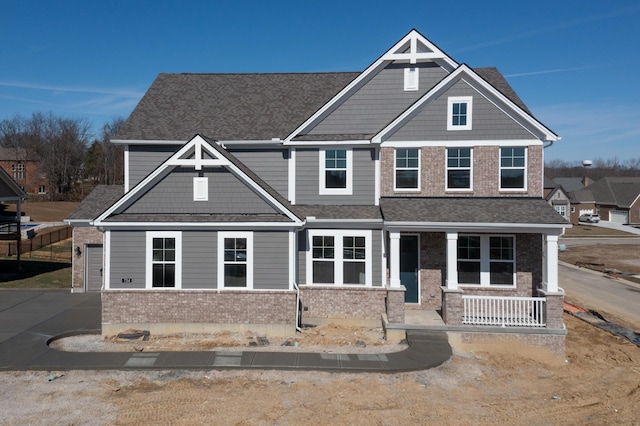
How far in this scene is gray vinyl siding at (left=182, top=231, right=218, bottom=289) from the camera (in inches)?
527

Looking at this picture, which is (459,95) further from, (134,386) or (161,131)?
(134,386)

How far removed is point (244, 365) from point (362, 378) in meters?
2.92

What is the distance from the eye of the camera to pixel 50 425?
25.8 feet

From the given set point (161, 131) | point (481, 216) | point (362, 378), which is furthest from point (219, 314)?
point (481, 216)

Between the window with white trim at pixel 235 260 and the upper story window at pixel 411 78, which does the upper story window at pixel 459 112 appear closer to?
the upper story window at pixel 411 78

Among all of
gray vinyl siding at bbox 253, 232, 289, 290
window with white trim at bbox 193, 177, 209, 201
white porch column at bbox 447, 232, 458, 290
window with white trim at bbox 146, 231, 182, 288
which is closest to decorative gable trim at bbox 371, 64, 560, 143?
white porch column at bbox 447, 232, 458, 290

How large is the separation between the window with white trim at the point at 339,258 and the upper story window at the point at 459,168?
353 centimetres

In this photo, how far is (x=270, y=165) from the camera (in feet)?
51.7

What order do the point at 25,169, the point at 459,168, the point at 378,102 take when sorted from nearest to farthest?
the point at 459,168
the point at 378,102
the point at 25,169

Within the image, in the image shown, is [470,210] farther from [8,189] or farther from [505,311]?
[8,189]

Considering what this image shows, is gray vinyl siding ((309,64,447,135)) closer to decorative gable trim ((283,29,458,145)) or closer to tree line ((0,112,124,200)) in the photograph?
decorative gable trim ((283,29,458,145))

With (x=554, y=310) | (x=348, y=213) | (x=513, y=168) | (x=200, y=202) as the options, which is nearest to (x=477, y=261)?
(x=554, y=310)

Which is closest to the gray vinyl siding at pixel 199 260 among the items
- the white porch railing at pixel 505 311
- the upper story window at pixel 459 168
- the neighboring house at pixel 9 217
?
the white porch railing at pixel 505 311

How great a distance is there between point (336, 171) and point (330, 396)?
8.22 meters
